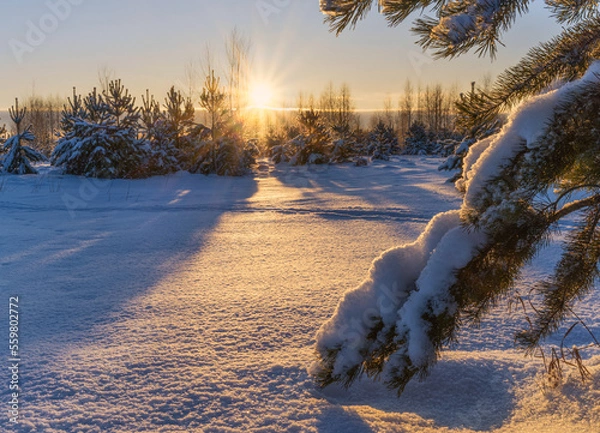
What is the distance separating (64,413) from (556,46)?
85.9 inches

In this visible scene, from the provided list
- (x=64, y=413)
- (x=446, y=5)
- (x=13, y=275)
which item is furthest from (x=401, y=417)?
(x=13, y=275)

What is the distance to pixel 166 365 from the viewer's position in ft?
7.00

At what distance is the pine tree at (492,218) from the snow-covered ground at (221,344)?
442 mm

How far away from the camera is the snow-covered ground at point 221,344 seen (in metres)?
1.75

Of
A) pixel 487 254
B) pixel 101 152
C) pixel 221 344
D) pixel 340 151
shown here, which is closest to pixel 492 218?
pixel 487 254

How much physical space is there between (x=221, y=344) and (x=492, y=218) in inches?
65.5

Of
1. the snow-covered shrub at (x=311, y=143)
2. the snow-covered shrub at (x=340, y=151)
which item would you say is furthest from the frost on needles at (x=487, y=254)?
the snow-covered shrub at (x=340, y=151)

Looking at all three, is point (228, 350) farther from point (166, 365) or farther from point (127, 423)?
point (127, 423)

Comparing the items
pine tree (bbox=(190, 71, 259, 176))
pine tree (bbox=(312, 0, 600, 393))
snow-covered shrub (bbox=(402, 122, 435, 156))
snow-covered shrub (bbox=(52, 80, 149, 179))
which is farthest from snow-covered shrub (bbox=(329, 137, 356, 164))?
pine tree (bbox=(312, 0, 600, 393))

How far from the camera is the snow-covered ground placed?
1745 millimetres

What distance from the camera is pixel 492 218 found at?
3.88 ft

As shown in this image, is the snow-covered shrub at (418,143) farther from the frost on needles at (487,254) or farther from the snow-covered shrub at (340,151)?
the frost on needles at (487,254)

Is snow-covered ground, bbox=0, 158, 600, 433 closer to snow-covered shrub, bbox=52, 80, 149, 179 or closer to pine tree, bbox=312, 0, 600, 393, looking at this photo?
pine tree, bbox=312, 0, 600, 393

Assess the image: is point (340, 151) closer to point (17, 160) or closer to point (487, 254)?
point (17, 160)
